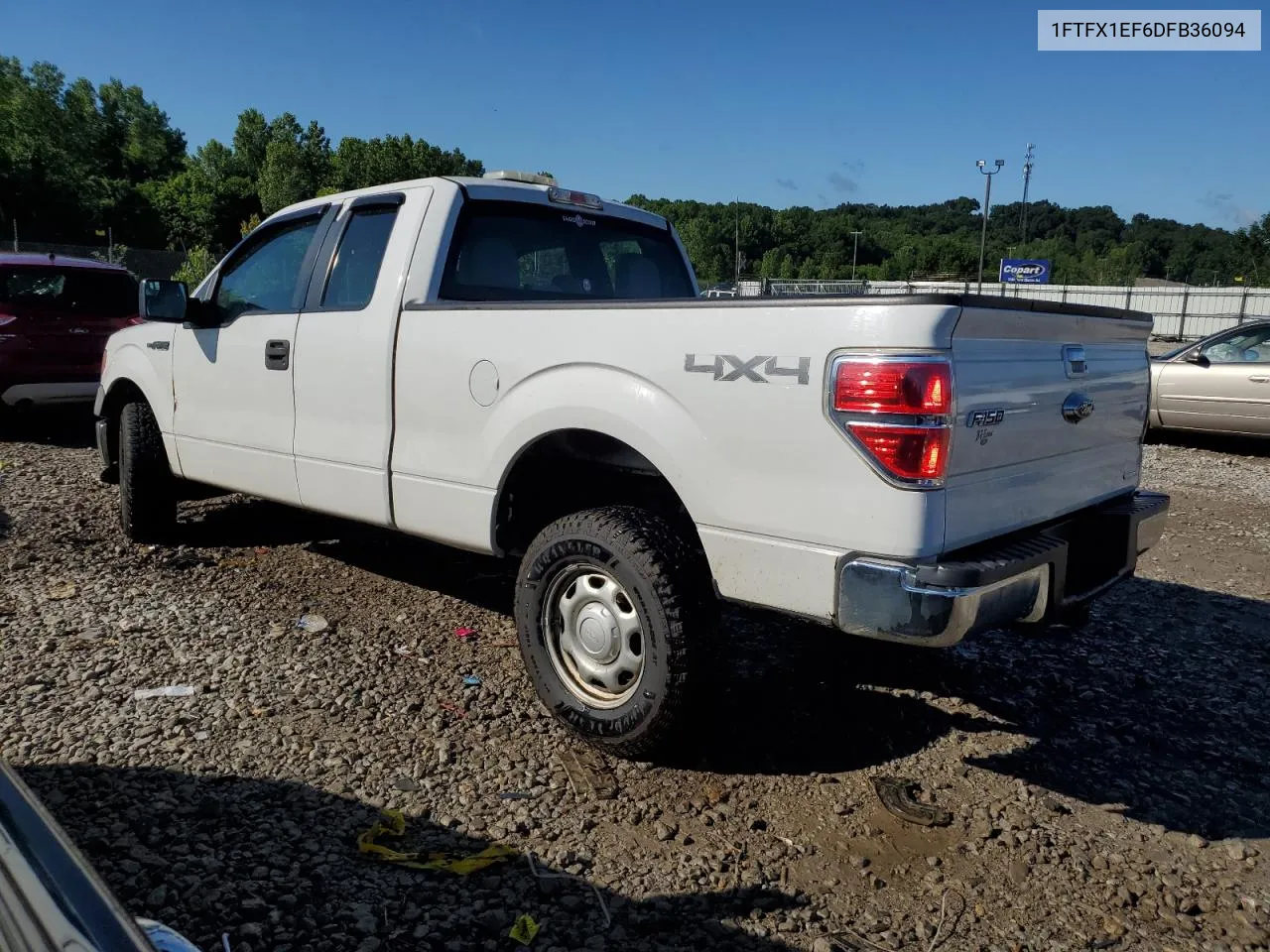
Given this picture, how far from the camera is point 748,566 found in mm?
2863

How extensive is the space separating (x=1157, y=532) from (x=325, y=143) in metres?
Answer: 130

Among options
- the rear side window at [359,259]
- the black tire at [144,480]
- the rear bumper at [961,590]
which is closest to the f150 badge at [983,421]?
the rear bumper at [961,590]

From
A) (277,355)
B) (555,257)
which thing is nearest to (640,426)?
(555,257)

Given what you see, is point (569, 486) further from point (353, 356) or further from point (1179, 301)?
point (1179, 301)

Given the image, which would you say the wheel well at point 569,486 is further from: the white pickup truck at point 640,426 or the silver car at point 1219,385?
the silver car at point 1219,385

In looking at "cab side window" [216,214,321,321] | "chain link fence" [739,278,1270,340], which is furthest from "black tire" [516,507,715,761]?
"chain link fence" [739,278,1270,340]

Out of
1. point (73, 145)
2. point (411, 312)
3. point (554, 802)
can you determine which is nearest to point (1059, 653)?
point (554, 802)

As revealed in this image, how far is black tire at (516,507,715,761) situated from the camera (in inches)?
119

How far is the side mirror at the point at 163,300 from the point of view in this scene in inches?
187

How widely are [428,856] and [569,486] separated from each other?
5.25 feet

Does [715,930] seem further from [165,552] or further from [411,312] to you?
[165,552]

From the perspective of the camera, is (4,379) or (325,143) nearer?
(4,379)

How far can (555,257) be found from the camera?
14.8 ft

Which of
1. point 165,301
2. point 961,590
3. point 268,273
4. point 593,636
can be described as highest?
point 268,273
